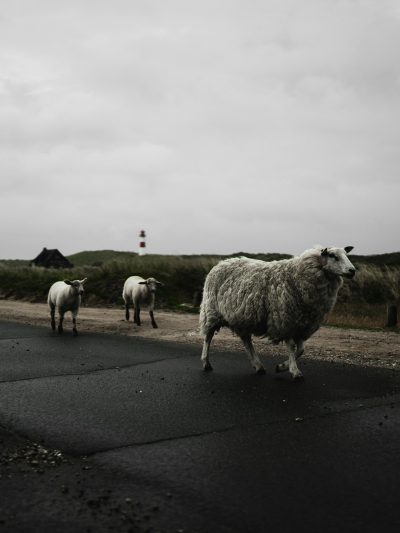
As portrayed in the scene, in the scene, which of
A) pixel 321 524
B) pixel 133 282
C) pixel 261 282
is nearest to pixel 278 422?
pixel 321 524

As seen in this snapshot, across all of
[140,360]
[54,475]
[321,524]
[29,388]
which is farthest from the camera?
[140,360]

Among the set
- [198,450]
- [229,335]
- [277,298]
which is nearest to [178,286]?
[229,335]

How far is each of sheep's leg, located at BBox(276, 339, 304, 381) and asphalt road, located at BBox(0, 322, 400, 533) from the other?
7.7 inches

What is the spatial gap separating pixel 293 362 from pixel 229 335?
5959 millimetres

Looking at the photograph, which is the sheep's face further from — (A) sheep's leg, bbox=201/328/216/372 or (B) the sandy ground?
(A) sheep's leg, bbox=201/328/216/372

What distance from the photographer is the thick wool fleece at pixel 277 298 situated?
8273 mm

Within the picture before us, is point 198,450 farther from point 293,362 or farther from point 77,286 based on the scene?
point 77,286

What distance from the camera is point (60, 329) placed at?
14289mm

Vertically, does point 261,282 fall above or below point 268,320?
above

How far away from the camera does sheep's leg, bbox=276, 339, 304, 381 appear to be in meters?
7.96

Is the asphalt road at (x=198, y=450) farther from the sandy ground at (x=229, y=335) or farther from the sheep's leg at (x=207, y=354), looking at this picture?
the sandy ground at (x=229, y=335)

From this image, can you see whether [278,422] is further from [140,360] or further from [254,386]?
[140,360]

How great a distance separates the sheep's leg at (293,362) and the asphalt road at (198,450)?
196mm

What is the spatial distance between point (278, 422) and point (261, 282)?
3226 mm
